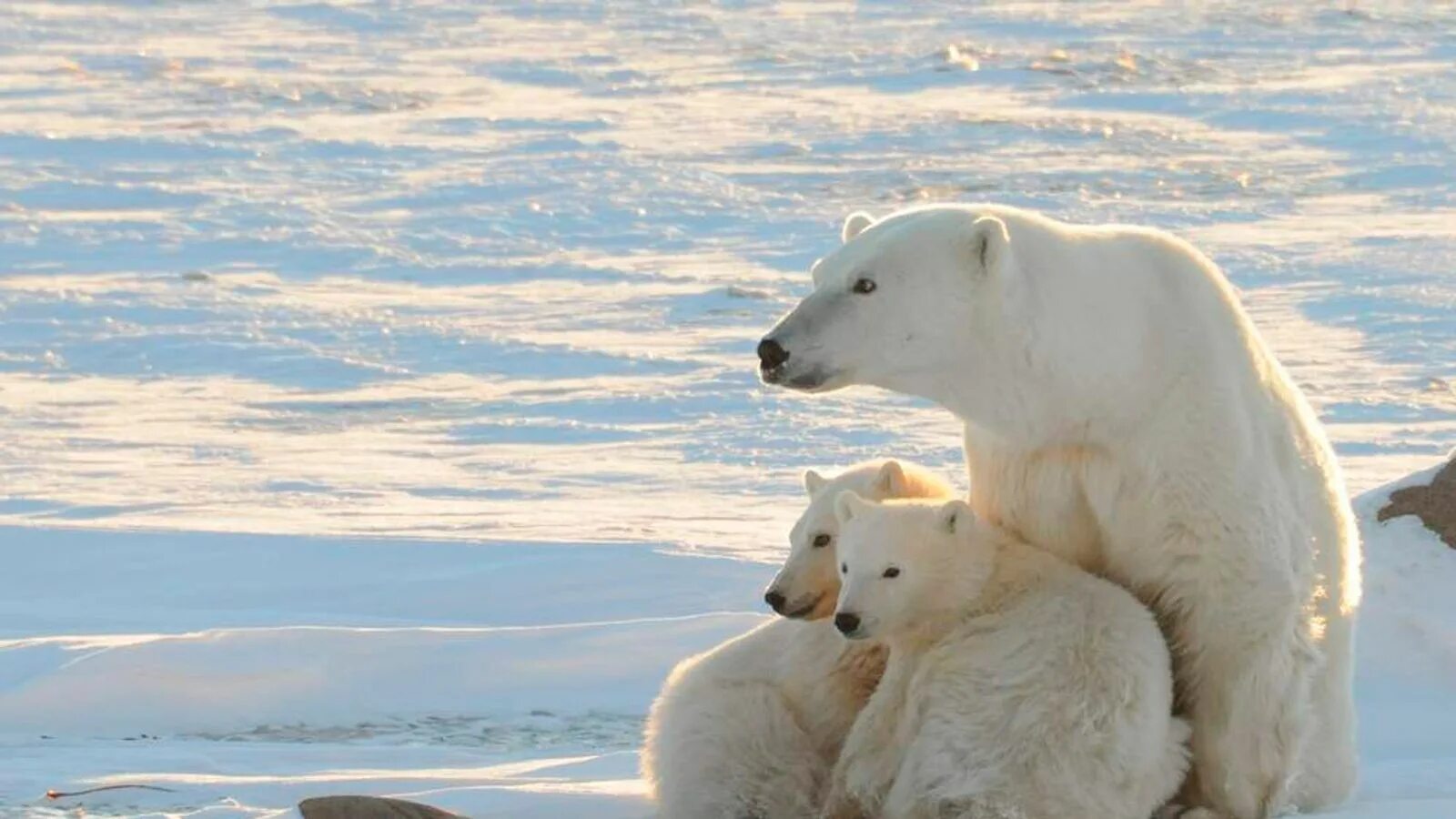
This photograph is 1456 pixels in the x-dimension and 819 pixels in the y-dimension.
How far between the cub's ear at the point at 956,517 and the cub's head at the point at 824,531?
0.35 m

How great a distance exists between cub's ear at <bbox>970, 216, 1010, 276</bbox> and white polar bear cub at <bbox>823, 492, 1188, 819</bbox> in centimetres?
47

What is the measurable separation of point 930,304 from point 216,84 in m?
17.0

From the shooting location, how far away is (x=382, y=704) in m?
7.41

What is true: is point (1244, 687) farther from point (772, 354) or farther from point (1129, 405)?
point (772, 354)

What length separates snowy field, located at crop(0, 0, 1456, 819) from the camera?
7.33m

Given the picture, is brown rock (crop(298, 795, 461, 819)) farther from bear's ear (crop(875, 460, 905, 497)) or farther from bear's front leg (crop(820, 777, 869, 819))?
bear's ear (crop(875, 460, 905, 497))

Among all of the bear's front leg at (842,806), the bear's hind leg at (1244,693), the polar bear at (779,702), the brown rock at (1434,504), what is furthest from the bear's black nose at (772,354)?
the brown rock at (1434,504)

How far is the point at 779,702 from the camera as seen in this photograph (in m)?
4.95

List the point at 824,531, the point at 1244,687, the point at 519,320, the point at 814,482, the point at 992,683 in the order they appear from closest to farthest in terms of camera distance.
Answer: the point at 992,683
the point at 1244,687
the point at 824,531
the point at 814,482
the point at 519,320

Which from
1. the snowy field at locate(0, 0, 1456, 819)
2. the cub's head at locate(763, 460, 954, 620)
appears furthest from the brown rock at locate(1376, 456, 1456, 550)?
the cub's head at locate(763, 460, 954, 620)

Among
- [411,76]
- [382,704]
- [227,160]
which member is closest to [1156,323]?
[382,704]

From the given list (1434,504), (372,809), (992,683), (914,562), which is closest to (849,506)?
(914,562)

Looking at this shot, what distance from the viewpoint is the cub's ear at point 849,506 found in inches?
197

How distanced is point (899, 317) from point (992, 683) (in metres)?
0.71
